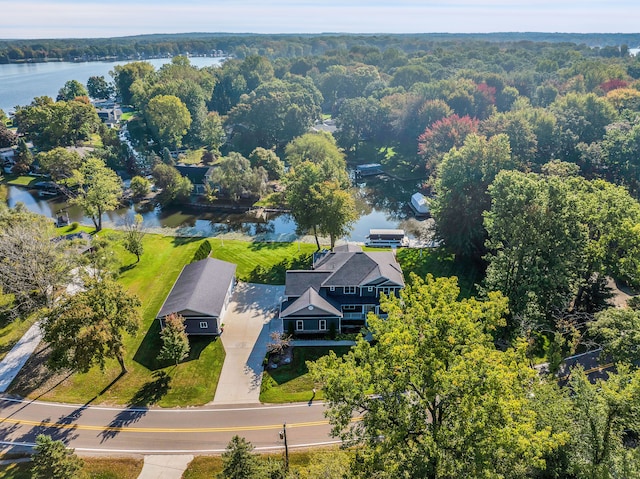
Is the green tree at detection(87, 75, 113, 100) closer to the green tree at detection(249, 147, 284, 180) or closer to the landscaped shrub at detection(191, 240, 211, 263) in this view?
the green tree at detection(249, 147, 284, 180)

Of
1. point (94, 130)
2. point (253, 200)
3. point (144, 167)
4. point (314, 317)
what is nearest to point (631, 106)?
point (253, 200)

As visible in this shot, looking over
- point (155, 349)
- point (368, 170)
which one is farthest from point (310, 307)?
point (368, 170)

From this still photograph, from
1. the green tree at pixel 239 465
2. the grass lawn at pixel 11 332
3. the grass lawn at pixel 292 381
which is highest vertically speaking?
the green tree at pixel 239 465

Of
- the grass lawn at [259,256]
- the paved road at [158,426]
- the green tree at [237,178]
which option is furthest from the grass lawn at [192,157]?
the paved road at [158,426]

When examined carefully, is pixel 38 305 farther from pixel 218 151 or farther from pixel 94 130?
pixel 94 130

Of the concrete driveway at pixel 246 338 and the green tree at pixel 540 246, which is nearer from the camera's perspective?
the concrete driveway at pixel 246 338

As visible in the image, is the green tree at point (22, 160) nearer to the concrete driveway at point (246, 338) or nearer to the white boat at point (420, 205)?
the concrete driveway at point (246, 338)

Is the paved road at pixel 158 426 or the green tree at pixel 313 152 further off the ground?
the green tree at pixel 313 152
